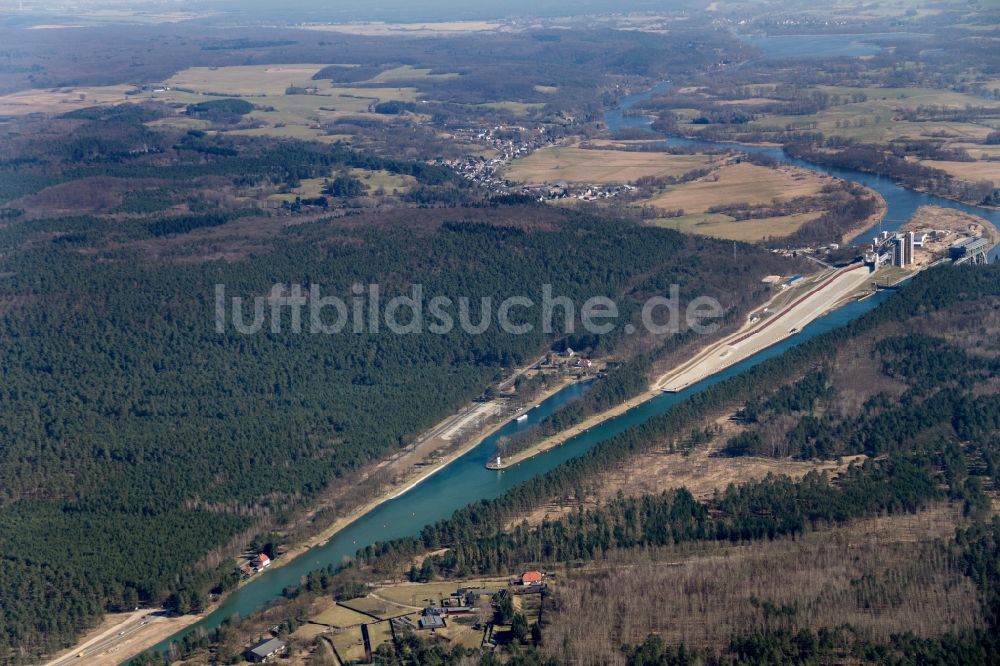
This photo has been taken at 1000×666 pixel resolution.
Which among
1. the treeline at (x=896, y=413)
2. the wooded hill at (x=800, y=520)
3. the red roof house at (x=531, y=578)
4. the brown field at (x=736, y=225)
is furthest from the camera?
the brown field at (x=736, y=225)

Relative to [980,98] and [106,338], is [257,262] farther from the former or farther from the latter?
[980,98]

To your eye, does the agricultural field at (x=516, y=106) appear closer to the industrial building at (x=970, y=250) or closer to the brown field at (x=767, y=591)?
the industrial building at (x=970, y=250)

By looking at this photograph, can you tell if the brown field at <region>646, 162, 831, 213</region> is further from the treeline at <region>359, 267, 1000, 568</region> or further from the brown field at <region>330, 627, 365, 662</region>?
the brown field at <region>330, 627, 365, 662</region>

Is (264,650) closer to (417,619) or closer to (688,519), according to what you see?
(417,619)

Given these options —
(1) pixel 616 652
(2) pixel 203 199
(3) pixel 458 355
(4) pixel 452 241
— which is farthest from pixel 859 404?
(2) pixel 203 199

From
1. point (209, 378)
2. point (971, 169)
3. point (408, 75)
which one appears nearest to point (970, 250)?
point (971, 169)

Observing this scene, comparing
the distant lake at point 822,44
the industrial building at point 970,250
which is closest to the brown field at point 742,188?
the industrial building at point 970,250
